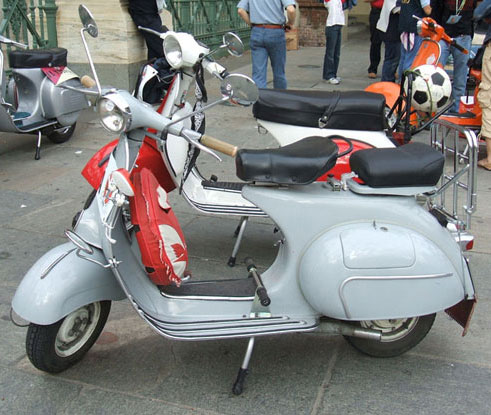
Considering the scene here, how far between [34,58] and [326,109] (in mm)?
3533

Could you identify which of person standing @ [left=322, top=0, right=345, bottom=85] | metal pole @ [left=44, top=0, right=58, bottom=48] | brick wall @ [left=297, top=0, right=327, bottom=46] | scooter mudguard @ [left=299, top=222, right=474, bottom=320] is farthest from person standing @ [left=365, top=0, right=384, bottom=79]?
scooter mudguard @ [left=299, top=222, right=474, bottom=320]

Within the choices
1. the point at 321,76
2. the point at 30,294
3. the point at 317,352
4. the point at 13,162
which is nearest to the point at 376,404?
the point at 317,352

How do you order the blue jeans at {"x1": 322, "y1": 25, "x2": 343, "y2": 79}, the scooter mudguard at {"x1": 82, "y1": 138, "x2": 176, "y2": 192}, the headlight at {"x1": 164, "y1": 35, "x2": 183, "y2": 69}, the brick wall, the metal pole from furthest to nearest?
1. the brick wall
2. the blue jeans at {"x1": 322, "y1": 25, "x2": 343, "y2": 79}
3. the metal pole
4. the scooter mudguard at {"x1": 82, "y1": 138, "x2": 176, "y2": 192}
5. the headlight at {"x1": 164, "y1": 35, "x2": 183, "y2": 69}

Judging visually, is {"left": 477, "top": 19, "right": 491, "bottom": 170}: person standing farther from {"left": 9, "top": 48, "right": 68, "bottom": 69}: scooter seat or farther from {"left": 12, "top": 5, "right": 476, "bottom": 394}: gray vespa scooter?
{"left": 9, "top": 48, "right": 68, "bottom": 69}: scooter seat

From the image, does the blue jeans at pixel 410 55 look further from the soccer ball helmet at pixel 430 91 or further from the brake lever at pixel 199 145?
the brake lever at pixel 199 145

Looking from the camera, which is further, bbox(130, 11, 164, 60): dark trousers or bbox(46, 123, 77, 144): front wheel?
bbox(130, 11, 164, 60): dark trousers

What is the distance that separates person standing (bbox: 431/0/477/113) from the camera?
294 inches

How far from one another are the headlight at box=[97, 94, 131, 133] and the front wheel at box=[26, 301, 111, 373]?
2.85 feet

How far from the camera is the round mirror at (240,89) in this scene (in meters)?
2.52

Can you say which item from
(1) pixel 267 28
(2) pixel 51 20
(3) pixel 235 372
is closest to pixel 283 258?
(3) pixel 235 372

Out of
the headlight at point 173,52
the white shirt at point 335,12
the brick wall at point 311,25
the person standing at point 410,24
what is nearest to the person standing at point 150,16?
the person standing at point 410,24

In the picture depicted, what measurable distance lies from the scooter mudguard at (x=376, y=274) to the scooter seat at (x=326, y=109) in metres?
1.51

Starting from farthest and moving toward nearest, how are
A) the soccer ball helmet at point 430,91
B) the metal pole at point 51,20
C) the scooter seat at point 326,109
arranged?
the metal pole at point 51,20, the soccer ball helmet at point 430,91, the scooter seat at point 326,109

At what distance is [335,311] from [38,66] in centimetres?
476
